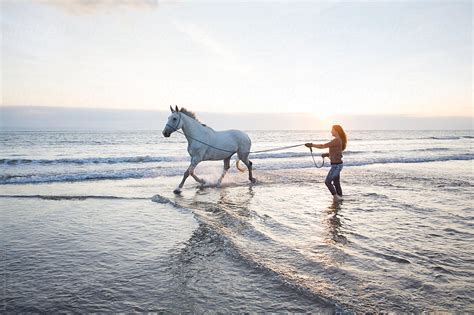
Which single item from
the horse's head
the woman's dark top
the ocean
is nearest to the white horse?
the horse's head

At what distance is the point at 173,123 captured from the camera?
9562mm

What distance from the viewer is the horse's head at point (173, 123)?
9.43 metres

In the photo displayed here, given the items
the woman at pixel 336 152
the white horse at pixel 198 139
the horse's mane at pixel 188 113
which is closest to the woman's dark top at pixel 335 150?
the woman at pixel 336 152

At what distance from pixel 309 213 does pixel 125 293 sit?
15.0 feet

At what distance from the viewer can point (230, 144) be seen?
436 inches

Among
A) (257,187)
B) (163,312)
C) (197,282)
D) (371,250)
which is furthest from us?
(257,187)

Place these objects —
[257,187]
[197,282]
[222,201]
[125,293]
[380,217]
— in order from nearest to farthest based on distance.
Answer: [125,293] → [197,282] → [380,217] → [222,201] → [257,187]

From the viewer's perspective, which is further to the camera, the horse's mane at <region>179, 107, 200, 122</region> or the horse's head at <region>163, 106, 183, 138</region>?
the horse's mane at <region>179, 107, 200, 122</region>

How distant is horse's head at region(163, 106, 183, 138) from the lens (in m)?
9.43

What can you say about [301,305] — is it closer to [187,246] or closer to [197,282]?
[197,282]

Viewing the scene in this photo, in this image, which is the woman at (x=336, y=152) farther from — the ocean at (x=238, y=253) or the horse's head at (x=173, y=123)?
the horse's head at (x=173, y=123)

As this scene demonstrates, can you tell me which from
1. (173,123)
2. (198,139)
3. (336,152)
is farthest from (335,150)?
(173,123)

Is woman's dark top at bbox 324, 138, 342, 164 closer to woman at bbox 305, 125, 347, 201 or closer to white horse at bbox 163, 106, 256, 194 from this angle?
woman at bbox 305, 125, 347, 201

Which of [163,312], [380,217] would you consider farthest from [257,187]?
[163,312]
